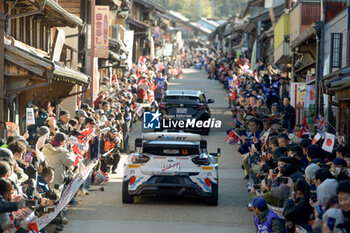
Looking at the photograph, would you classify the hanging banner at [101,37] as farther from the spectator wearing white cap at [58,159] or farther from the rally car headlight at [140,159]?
the spectator wearing white cap at [58,159]

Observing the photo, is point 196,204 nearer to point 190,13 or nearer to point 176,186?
point 176,186

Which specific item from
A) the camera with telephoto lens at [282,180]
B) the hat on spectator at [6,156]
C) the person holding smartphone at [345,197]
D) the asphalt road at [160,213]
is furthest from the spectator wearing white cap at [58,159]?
the person holding smartphone at [345,197]

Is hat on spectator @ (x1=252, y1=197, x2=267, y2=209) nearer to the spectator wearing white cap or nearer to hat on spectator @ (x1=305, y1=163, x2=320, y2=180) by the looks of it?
hat on spectator @ (x1=305, y1=163, x2=320, y2=180)

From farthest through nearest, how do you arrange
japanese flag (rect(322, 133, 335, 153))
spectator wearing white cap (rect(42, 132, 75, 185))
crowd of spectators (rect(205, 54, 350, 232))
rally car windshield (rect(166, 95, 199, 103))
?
rally car windshield (rect(166, 95, 199, 103)), spectator wearing white cap (rect(42, 132, 75, 185)), japanese flag (rect(322, 133, 335, 153)), crowd of spectators (rect(205, 54, 350, 232))

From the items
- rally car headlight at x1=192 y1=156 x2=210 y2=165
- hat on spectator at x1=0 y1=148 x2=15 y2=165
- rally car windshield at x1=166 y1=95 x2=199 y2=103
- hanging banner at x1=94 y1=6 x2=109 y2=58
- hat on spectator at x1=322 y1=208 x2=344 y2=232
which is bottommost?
rally car headlight at x1=192 y1=156 x2=210 y2=165

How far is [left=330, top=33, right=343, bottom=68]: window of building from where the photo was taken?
18522 mm

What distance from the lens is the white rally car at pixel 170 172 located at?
47.5 feet


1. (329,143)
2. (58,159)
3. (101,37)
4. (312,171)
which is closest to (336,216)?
(312,171)

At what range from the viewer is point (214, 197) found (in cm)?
1471

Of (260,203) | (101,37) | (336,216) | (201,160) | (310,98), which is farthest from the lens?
(101,37)

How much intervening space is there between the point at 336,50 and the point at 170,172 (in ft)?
22.7

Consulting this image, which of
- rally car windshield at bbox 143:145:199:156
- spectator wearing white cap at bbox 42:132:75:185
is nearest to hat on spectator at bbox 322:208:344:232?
spectator wearing white cap at bbox 42:132:75:185

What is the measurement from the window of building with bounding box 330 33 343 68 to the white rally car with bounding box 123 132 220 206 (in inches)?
229

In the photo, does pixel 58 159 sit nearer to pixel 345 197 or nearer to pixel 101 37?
pixel 345 197
